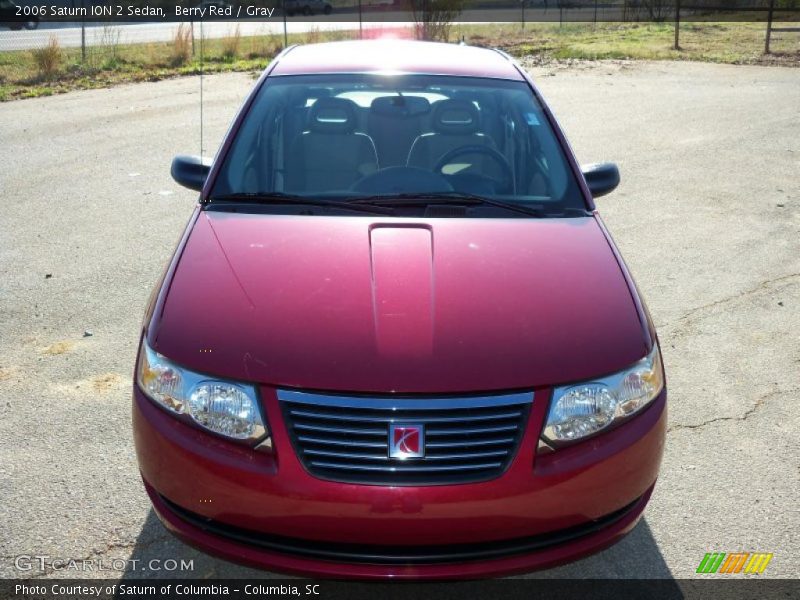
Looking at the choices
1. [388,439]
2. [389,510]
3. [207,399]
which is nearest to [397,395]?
[388,439]

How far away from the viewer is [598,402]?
275cm

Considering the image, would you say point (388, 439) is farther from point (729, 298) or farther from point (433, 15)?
point (433, 15)

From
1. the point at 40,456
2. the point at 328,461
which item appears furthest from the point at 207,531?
the point at 40,456

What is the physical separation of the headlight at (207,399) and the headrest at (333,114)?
1836mm

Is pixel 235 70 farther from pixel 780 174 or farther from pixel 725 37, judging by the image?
pixel 725 37

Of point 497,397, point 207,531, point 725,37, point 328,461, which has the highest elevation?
point 725,37

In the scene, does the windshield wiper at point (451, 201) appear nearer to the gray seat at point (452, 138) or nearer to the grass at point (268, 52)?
the gray seat at point (452, 138)

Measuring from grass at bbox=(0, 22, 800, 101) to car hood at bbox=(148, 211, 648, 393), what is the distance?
1234 cm

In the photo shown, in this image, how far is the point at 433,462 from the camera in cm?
258

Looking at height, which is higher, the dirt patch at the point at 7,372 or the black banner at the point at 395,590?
the dirt patch at the point at 7,372

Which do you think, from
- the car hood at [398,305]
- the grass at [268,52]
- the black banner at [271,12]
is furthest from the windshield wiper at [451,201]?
the black banner at [271,12]

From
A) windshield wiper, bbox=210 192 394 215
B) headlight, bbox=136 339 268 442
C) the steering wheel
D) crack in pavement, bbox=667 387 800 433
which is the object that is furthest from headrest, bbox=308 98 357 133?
crack in pavement, bbox=667 387 800 433

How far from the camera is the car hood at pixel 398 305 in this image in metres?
2.68

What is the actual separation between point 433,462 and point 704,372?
2.71 m
